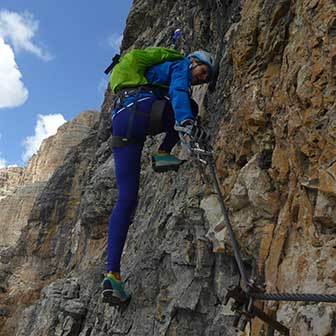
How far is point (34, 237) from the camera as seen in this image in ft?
61.7

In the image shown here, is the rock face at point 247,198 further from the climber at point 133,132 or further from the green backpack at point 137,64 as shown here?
the green backpack at point 137,64

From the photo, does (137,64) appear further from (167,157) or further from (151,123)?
(167,157)

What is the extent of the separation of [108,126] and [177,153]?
7170 mm

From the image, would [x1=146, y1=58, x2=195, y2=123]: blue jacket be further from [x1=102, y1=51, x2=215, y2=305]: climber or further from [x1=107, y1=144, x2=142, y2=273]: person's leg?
[x1=107, y1=144, x2=142, y2=273]: person's leg

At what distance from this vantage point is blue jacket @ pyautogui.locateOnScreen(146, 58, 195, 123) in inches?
194

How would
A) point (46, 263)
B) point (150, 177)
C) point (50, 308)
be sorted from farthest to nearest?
point (46, 263) < point (50, 308) < point (150, 177)

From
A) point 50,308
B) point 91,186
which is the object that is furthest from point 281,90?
point 91,186

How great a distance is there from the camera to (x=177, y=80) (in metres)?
5.38

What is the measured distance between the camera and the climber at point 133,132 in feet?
18.2

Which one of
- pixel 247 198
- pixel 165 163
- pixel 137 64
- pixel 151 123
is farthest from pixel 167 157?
pixel 247 198

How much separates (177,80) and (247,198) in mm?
1699

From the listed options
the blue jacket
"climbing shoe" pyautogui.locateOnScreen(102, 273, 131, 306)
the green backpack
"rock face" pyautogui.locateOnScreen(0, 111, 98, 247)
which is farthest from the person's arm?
"rock face" pyautogui.locateOnScreen(0, 111, 98, 247)

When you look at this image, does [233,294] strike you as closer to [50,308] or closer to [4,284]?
[50,308]

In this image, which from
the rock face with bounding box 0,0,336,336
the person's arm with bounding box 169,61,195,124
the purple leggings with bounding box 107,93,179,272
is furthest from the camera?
the purple leggings with bounding box 107,93,179,272
